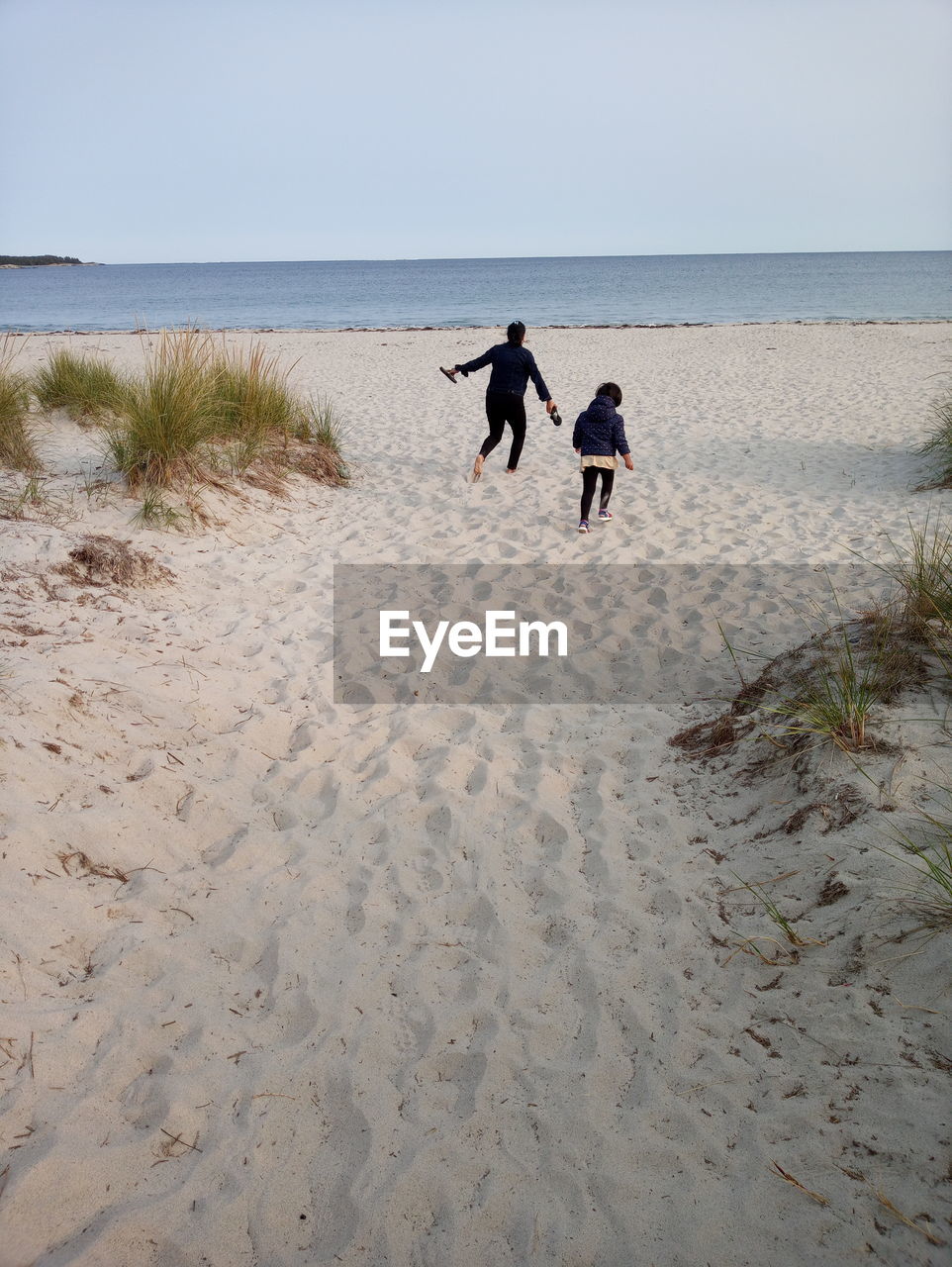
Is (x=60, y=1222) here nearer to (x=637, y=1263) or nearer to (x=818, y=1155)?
(x=637, y=1263)

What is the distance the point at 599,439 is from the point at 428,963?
526 cm

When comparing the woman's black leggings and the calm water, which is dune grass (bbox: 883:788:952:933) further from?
the calm water

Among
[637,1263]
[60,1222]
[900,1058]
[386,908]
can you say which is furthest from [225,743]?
[900,1058]

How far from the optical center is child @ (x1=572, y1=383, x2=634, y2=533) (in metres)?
6.90

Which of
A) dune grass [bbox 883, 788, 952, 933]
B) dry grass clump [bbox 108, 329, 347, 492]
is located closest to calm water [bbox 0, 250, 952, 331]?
dry grass clump [bbox 108, 329, 347, 492]

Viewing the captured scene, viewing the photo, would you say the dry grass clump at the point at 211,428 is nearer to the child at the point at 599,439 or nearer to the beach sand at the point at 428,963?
the beach sand at the point at 428,963

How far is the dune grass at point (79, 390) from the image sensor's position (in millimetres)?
7875

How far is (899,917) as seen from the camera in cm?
257

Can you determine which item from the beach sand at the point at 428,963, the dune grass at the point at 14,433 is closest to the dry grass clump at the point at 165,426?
the dune grass at the point at 14,433

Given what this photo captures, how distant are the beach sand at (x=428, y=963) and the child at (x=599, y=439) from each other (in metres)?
1.82

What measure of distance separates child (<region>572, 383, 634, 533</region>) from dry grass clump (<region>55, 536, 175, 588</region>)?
3.66 metres

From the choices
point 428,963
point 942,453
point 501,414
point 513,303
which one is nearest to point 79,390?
point 501,414

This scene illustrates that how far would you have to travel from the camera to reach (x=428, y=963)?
9.25 feet

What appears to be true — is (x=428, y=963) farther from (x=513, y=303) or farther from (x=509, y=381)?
(x=513, y=303)
